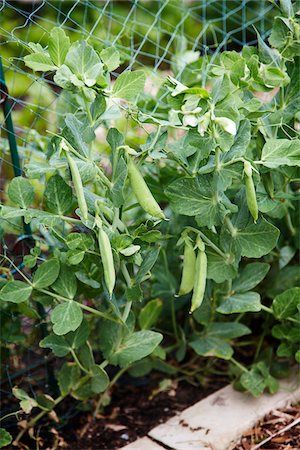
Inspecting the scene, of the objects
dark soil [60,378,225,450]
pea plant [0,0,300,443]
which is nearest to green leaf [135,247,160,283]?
pea plant [0,0,300,443]

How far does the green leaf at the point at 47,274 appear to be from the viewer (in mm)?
1438

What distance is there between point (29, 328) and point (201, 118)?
2.69ft

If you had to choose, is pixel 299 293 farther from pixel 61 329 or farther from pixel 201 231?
pixel 61 329

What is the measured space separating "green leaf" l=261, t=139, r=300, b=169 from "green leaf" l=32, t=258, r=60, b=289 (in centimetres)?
45

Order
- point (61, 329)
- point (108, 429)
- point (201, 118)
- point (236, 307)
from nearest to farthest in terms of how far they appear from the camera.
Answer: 1. point (201, 118)
2. point (61, 329)
3. point (236, 307)
4. point (108, 429)

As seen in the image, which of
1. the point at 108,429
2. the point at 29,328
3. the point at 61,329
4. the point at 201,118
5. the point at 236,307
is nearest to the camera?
the point at 201,118

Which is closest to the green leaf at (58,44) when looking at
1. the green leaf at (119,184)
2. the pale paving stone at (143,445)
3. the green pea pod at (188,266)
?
the green leaf at (119,184)

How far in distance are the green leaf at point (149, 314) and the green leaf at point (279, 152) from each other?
45 centimetres

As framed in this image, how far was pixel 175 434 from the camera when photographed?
1.62 meters

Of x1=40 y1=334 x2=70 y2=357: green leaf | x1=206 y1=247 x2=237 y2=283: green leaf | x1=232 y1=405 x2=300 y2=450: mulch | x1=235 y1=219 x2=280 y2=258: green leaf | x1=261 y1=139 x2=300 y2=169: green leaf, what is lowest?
x1=232 y1=405 x2=300 y2=450: mulch

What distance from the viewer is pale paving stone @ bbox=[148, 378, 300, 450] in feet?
5.22

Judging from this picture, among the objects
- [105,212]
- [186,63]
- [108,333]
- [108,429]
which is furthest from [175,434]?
[186,63]

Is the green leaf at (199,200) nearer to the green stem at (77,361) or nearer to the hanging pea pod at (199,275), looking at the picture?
the hanging pea pod at (199,275)

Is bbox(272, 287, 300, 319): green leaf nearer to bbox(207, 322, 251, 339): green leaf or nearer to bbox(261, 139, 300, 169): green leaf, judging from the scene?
bbox(207, 322, 251, 339): green leaf
